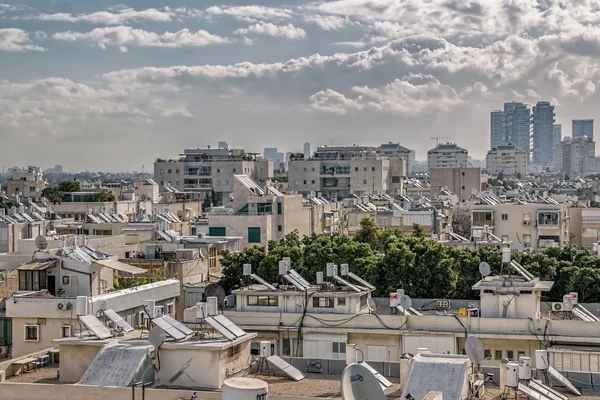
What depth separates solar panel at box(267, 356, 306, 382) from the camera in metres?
19.8

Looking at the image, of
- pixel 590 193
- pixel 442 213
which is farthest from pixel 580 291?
pixel 590 193

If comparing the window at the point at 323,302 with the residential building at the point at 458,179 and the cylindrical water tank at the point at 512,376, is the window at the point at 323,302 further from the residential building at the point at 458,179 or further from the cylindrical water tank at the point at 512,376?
the residential building at the point at 458,179

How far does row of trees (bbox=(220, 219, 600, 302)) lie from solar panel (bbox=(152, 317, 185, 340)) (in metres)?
15.8

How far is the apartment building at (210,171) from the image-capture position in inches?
4469

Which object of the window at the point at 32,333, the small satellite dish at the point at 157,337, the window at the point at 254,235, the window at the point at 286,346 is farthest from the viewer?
the window at the point at 254,235

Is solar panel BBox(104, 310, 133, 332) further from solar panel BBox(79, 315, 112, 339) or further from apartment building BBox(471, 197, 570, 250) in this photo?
apartment building BBox(471, 197, 570, 250)

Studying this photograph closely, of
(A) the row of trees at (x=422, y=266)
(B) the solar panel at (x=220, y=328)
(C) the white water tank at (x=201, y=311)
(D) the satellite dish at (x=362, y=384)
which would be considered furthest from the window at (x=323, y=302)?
(D) the satellite dish at (x=362, y=384)

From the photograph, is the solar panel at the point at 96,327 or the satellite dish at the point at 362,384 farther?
the solar panel at the point at 96,327

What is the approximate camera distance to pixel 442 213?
209 ft

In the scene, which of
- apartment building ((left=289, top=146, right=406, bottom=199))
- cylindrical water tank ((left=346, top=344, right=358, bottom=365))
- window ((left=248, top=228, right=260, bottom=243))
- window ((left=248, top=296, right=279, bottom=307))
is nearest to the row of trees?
window ((left=248, top=296, right=279, bottom=307))

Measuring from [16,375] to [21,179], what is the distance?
356ft

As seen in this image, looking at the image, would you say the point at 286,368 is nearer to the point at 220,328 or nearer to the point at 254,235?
the point at 220,328

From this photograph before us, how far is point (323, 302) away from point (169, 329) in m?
8.26

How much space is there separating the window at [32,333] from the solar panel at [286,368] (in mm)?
Answer: 7606
